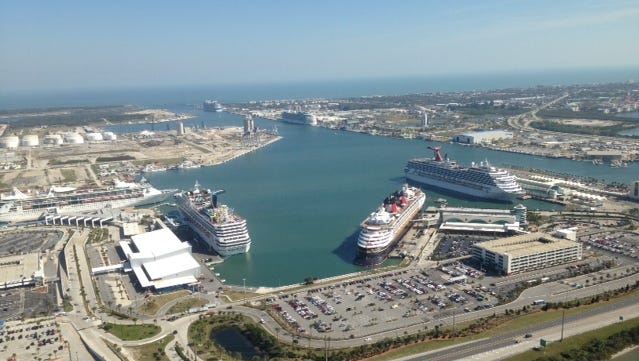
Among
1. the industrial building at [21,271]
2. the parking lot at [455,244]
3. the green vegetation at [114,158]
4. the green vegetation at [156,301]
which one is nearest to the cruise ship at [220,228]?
the green vegetation at [156,301]

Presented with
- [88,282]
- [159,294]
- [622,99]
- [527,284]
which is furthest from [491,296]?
[622,99]

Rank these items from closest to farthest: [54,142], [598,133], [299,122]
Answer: [598,133], [54,142], [299,122]

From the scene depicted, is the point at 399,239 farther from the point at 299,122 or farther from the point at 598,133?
the point at 299,122

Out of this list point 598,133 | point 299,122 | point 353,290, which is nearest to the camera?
point 353,290

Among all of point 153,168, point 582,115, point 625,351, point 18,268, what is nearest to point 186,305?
point 18,268

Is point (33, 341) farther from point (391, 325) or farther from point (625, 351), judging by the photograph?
point (625, 351)

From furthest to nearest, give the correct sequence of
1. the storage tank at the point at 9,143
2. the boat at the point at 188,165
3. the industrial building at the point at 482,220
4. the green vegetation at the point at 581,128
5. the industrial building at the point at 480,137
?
the storage tank at the point at 9,143, the green vegetation at the point at 581,128, the industrial building at the point at 480,137, the boat at the point at 188,165, the industrial building at the point at 482,220

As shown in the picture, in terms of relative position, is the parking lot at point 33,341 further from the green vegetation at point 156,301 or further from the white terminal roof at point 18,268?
the white terminal roof at point 18,268
